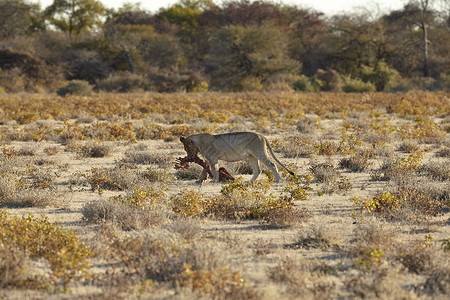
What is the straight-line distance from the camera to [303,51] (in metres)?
58.9

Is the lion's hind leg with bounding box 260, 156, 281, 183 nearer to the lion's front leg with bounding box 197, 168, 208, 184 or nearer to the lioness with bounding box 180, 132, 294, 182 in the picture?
the lioness with bounding box 180, 132, 294, 182

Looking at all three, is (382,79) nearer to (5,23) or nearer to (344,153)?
(344,153)

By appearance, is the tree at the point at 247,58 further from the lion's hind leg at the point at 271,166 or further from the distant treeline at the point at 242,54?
the lion's hind leg at the point at 271,166

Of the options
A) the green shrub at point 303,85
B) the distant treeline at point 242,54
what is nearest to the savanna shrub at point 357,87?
the distant treeline at point 242,54

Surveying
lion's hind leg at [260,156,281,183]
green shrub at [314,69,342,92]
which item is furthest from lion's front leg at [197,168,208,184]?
green shrub at [314,69,342,92]

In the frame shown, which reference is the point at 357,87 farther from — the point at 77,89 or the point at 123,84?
the point at 77,89

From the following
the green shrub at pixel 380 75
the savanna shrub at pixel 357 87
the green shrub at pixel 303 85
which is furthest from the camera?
the green shrub at pixel 380 75

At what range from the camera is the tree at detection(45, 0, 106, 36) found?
7000cm

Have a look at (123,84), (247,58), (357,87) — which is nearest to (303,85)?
(357,87)

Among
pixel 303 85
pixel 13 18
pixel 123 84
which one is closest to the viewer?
pixel 123 84

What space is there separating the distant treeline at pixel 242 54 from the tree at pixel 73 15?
19cm

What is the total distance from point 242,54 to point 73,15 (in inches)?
1231

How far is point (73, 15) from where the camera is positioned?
69750mm

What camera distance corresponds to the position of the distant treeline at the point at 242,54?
43.2 metres
